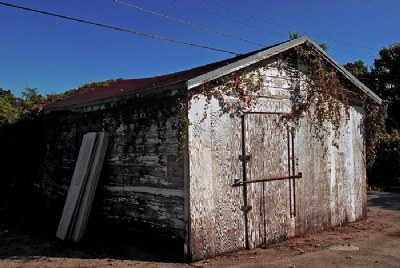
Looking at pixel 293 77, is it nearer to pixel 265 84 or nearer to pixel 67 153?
pixel 265 84

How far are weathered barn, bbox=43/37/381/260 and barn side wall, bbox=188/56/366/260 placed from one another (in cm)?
2

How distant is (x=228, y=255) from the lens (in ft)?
20.7

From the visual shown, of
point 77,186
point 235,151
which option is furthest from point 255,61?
point 77,186

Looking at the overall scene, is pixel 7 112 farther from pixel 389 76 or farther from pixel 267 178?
pixel 389 76

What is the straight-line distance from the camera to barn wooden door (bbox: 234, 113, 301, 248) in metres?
6.76

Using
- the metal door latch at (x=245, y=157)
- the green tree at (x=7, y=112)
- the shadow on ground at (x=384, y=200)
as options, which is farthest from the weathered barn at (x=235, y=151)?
the shadow on ground at (x=384, y=200)

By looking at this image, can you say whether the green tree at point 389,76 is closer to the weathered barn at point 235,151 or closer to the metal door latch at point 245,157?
the weathered barn at point 235,151

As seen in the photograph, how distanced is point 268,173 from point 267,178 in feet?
0.32

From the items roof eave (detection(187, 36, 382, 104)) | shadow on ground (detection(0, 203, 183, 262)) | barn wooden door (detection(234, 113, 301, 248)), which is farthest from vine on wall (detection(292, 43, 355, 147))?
shadow on ground (detection(0, 203, 183, 262))

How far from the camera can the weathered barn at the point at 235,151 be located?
611 cm

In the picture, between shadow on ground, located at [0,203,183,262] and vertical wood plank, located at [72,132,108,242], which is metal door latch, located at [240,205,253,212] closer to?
shadow on ground, located at [0,203,183,262]

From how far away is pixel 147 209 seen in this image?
6.70m

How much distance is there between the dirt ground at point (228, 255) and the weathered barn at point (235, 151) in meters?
0.34

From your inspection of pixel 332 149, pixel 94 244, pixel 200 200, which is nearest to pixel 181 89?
pixel 200 200
